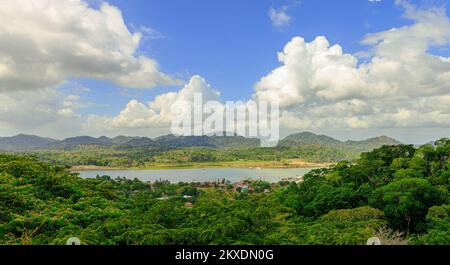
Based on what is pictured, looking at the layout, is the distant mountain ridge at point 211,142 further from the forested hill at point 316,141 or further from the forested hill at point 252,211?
the forested hill at point 252,211

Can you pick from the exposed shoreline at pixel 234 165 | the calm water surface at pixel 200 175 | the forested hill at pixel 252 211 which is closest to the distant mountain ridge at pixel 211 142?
the exposed shoreline at pixel 234 165

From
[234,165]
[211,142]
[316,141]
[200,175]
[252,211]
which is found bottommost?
[200,175]

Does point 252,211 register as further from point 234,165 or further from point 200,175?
point 234,165

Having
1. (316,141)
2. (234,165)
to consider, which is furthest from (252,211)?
(316,141)

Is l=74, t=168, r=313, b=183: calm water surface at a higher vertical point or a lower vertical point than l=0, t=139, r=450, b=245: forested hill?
lower

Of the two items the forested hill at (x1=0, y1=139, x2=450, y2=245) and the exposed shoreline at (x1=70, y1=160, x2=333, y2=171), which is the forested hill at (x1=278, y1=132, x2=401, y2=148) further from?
the forested hill at (x1=0, y1=139, x2=450, y2=245)

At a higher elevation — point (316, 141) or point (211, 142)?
point (316, 141)

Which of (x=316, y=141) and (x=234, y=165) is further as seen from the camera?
(x=316, y=141)

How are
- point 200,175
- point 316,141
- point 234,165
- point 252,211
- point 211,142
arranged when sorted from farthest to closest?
point 316,141 < point 211,142 < point 234,165 < point 200,175 < point 252,211

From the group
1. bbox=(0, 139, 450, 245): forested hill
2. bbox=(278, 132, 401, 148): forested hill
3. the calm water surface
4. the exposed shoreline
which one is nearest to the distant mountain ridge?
bbox=(278, 132, 401, 148): forested hill

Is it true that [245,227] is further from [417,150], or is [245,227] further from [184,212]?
[417,150]

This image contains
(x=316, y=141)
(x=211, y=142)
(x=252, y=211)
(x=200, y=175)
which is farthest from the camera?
(x=316, y=141)

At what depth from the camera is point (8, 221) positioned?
20.5ft
